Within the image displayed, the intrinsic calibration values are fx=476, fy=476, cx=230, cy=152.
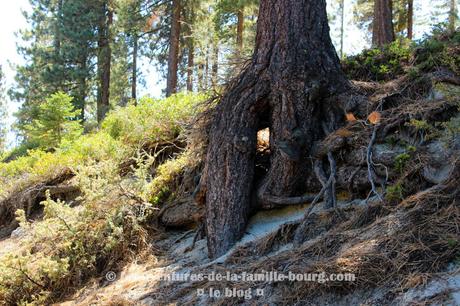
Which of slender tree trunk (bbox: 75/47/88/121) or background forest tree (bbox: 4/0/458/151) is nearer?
background forest tree (bbox: 4/0/458/151)

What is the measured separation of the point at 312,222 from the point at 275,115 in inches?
54.9

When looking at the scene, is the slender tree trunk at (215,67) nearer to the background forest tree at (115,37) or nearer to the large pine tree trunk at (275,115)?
the large pine tree trunk at (275,115)

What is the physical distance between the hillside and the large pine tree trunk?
23cm

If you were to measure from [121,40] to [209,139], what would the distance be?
742 inches

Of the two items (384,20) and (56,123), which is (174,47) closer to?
(56,123)

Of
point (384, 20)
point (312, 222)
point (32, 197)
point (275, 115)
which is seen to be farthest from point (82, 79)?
point (312, 222)

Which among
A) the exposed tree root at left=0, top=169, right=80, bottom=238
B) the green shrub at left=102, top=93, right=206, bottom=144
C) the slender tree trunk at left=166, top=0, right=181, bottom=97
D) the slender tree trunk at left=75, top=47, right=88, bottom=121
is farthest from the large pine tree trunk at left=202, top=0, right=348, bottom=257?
the slender tree trunk at left=75, top=47, right=88, bottom=121

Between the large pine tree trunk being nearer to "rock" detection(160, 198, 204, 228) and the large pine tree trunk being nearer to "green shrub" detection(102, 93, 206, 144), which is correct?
"rock" detection(160, 198, 204, 228)

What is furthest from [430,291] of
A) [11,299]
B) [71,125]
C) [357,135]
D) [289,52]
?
[71,125]

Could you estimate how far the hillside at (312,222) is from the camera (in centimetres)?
325

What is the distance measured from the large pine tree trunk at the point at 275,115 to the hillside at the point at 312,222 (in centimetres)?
23

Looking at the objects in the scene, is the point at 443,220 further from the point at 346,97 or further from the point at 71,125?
the point at 71,125

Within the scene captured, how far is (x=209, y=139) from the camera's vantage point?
18.7ft

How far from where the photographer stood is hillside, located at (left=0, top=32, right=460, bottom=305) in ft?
10.7
